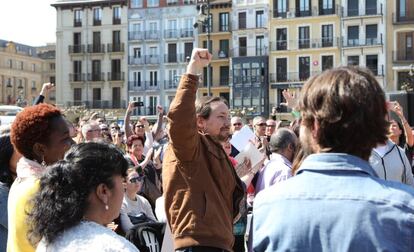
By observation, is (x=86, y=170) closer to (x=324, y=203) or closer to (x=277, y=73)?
(x=324, y=203)

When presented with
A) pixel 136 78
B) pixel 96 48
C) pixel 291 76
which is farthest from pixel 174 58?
pixel 291 76

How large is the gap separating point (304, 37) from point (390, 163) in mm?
47156

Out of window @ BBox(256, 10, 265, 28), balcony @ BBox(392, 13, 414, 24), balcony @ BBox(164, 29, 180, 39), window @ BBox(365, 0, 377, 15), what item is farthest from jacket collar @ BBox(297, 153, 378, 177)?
balcony @ BBox(164, 29, 180, 39)

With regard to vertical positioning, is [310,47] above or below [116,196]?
above

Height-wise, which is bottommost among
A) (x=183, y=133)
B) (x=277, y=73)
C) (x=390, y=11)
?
(x=183, y=133)

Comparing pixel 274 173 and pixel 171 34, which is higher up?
pixel 171 34

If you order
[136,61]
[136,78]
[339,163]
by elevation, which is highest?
[136,61]

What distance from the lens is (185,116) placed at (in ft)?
12.1

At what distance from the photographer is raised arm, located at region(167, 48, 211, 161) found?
3688 mm

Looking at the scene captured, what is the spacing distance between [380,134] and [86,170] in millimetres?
1239

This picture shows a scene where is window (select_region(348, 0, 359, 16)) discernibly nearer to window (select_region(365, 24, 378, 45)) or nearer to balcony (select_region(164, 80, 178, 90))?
window (select_region(365, 24, 378, 45))

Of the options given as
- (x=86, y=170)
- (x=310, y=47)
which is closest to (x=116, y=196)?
(x=86, y=170)

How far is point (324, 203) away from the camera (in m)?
2.02

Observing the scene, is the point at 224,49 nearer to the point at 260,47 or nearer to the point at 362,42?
the point at 260,47
